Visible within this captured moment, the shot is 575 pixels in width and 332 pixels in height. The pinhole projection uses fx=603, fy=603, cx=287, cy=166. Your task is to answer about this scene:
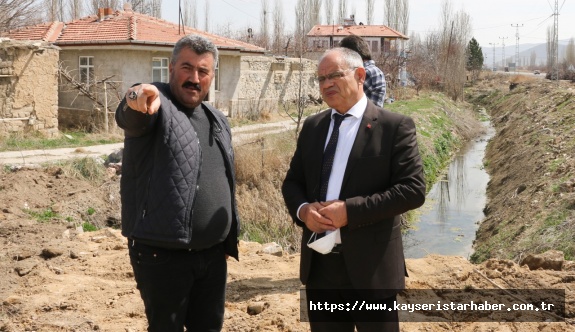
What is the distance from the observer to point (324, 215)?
3.08 m

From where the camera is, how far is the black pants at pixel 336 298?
3.13m

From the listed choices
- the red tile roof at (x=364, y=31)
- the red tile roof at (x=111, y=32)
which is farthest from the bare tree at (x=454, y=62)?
the red tile roof at (x=111, y=32)

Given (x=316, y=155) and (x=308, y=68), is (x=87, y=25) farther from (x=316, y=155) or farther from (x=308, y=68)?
(x=316, y=155)

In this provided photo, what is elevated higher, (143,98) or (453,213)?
(143,98)

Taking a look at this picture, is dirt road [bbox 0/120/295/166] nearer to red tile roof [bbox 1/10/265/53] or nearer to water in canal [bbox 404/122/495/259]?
water in canal [bbox 404/122/495/259]

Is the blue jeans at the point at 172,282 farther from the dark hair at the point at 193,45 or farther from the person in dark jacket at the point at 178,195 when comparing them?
the dark hair at the point at 193,45

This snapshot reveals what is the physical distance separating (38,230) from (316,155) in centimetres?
542

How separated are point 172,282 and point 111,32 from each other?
1758 centimetres

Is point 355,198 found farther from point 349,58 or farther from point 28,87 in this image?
point 28,87

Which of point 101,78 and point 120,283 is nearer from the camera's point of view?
point 120,283

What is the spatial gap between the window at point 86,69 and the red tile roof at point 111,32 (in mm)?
604

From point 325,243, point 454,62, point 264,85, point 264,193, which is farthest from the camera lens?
point 454,62

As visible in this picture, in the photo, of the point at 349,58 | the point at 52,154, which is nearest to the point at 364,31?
the point at 52,154

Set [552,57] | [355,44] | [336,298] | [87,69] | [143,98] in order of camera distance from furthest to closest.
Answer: [552,57] < [87,69] < [355,44] < [336,298] < [143,98]
